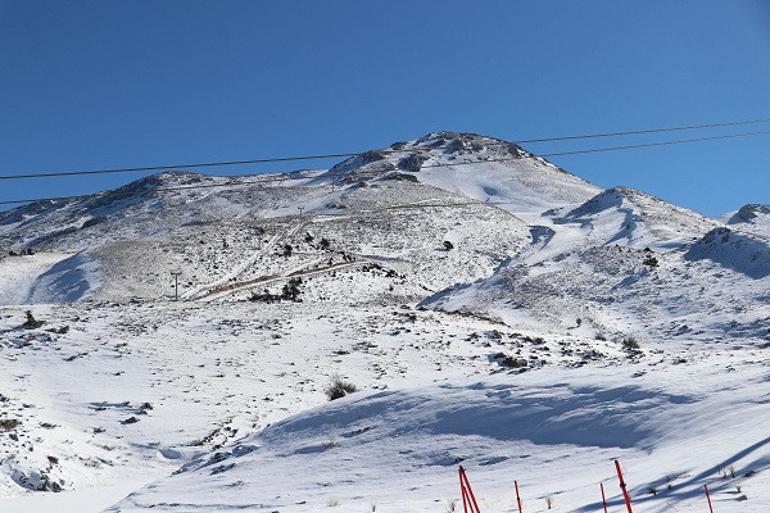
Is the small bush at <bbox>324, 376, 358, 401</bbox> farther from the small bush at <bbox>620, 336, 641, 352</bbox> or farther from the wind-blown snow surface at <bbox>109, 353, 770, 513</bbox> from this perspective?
the small bush at <bbox>620, 336, 641, 352</bbox>

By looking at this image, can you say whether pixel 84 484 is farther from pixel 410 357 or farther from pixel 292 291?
pixel 292 291

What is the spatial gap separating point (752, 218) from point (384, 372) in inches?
3243

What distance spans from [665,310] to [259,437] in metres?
23.8

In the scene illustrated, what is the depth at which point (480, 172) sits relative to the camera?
130 m

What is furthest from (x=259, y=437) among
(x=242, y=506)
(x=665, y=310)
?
(x=665, y=310)

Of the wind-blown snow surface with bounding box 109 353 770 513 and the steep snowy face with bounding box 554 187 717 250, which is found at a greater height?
the steep snowy face with bounding box 554 187 717 250

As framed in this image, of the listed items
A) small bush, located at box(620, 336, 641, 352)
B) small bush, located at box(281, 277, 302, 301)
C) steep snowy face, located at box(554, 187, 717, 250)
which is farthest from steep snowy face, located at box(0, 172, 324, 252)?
small bush, located at box(620, 336, 641, 352)

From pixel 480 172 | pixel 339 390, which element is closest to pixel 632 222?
pixel 339 390

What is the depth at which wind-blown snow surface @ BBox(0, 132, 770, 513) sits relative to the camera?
1210cm

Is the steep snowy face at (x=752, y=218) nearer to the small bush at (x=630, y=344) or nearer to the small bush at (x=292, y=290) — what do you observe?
the small bush at (x=292, y=290)

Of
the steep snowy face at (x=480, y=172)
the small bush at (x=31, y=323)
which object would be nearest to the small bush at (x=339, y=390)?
the small bush at (x=31, y=323)

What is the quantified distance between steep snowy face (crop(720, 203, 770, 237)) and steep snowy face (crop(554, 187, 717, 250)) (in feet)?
38.3

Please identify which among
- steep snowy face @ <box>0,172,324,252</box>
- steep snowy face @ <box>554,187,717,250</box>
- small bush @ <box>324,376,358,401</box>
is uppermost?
steep snowy face @ <box>0,172,324,252</box>

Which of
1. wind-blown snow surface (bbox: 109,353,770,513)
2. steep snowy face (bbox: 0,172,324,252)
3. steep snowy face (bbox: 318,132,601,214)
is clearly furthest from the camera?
steep snowy face (bbox: 318,132,601,214)
